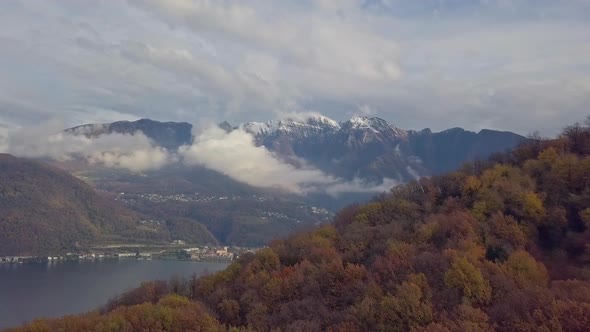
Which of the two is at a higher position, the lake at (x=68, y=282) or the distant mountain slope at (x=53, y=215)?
the distant mountain slope at (x=53, y=215)

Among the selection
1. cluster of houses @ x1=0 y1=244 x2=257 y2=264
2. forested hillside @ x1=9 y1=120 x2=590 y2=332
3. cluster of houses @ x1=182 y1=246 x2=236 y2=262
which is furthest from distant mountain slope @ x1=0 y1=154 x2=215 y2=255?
forested hillside @ x1=9 y1=120 x2=590 y2=332

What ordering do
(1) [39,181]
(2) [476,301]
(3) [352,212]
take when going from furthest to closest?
(1) [39,181] < (3) [352,212] < (2) [476,301]

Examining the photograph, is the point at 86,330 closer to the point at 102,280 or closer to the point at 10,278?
the point at 102,280

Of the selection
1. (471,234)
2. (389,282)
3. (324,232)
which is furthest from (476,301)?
(324,232)

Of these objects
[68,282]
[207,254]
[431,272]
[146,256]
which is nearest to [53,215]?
[146,256]

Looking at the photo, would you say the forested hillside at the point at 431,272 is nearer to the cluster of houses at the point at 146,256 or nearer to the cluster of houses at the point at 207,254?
the cluster of houses at the point at 146,256

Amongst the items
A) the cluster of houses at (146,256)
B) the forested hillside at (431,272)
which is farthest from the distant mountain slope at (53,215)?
the forested hillside at (431,272)
